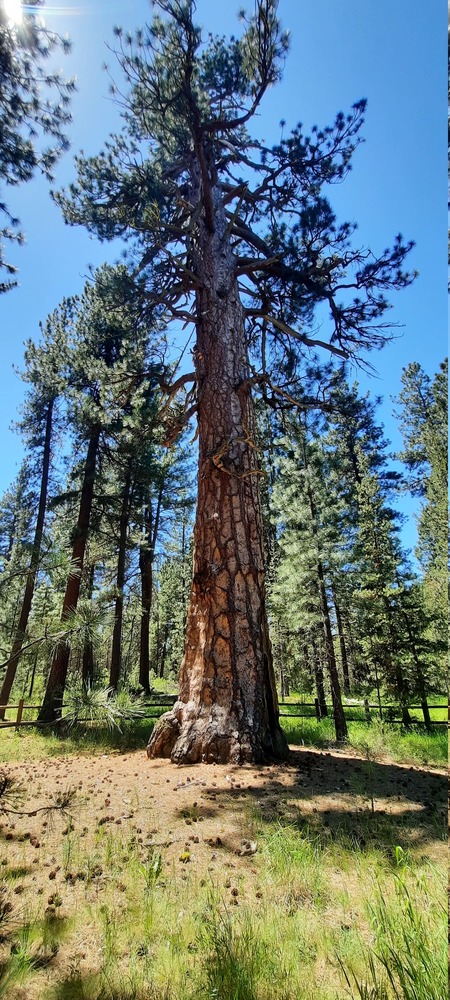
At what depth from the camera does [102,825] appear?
2.67 meters

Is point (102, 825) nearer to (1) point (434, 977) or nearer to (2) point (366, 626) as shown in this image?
(1) point (434, 977)

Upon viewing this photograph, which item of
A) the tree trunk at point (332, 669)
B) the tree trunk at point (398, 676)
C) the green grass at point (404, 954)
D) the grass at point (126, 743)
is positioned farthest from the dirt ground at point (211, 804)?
the tree trunk at point (398, 676)

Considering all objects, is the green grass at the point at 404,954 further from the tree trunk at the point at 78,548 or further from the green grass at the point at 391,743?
the tree trunk at the point at 78,548

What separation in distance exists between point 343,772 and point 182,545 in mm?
23973

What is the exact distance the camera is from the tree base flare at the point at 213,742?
3881 mm

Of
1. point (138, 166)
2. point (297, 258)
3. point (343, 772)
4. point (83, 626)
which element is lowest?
point (343, 772)

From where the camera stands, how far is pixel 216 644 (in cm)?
426

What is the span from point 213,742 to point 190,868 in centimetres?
184

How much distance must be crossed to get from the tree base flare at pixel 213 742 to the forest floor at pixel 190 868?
0.17m

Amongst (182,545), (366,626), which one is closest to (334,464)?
(366,626)

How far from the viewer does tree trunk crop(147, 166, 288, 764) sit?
4.03 metres

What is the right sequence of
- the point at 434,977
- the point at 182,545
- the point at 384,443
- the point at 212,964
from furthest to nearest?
the point at 182,545 → the point at 384,443 → the point at 212,964 → the point at 434,977

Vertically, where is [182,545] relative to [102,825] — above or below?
above

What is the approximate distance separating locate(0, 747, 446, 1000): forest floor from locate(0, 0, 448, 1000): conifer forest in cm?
1
